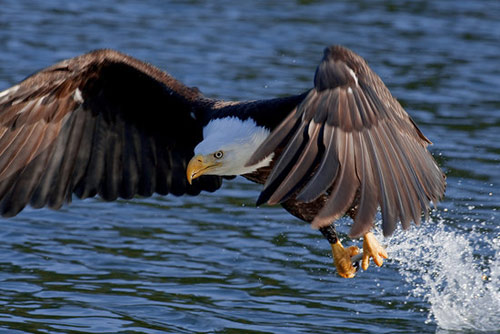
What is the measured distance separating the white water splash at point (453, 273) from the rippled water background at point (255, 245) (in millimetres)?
11

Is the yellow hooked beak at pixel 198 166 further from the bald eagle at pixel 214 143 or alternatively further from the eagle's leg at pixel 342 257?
the eagle's leg at pixel 342 257

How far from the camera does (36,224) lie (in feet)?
25.4

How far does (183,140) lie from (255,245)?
995 mm

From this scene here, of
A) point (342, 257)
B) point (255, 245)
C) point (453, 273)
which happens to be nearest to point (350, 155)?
point (342, 257)

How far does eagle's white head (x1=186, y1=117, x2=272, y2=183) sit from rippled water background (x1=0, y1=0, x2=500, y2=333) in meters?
0.84

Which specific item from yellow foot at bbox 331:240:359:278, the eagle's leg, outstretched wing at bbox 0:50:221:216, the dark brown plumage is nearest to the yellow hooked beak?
the dark brown plumage

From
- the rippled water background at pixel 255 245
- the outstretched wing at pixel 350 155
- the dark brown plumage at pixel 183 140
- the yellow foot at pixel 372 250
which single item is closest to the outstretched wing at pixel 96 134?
the dark brown plumage at pixel 183 140

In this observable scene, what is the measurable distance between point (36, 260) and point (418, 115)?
391 centimetres

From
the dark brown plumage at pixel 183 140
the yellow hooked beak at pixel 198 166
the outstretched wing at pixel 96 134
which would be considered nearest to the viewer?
the dark brown plumage at pixel 183 140

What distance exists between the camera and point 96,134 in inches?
261

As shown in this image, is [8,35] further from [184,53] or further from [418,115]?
[418,115]

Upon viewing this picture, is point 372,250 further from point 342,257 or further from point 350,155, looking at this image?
point 350,155

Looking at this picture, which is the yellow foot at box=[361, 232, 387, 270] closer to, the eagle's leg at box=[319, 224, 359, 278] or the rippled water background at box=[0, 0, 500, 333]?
the eagle's leg at box=[319, 224, 359, 278]

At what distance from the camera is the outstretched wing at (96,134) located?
20.6ft
